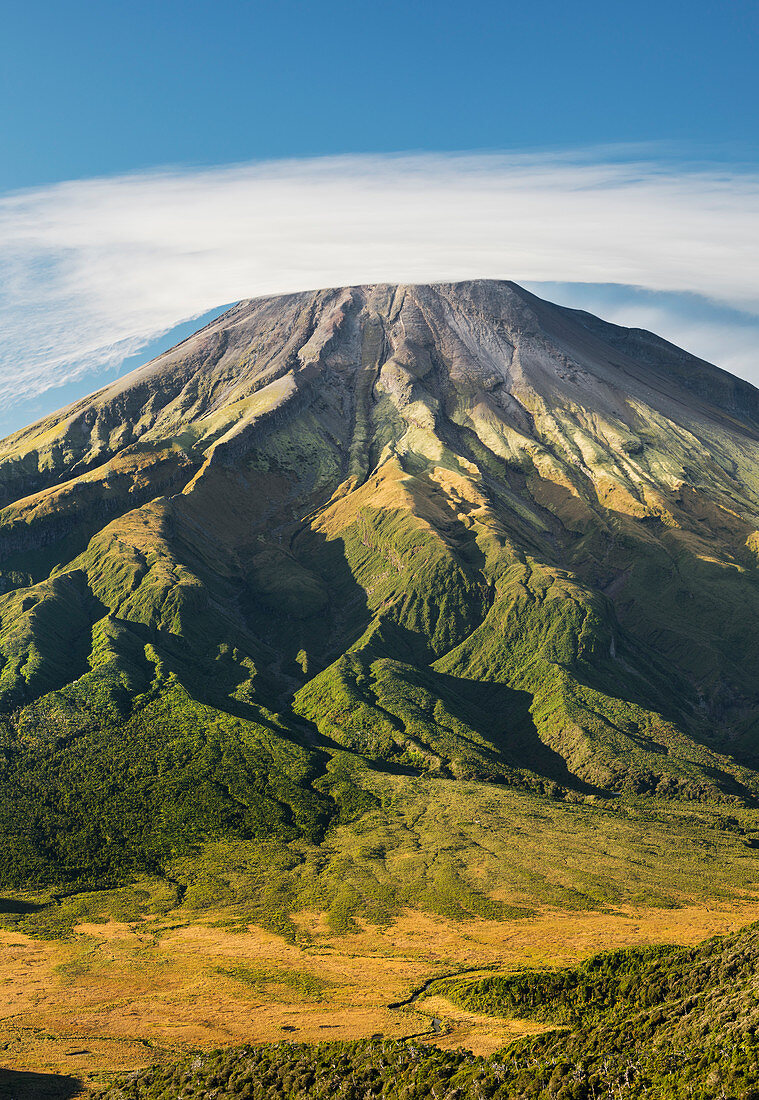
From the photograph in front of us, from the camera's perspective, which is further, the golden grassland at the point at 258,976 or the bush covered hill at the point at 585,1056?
the golden grassland at the point at 258,976

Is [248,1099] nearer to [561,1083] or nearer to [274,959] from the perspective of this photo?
[561,1083]

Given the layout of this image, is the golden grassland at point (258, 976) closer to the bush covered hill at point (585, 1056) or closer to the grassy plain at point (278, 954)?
the grassy plain at point (278, 954)

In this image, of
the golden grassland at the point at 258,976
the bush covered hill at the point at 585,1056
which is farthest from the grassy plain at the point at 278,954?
the bush covered hill at the point at 585,1056

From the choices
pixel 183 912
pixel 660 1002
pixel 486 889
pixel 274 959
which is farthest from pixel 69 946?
pixel 660 1002

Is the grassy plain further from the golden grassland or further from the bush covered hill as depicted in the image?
the bush covered hill

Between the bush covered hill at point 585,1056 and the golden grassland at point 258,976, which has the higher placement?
the bush covered hill at point 585,1056

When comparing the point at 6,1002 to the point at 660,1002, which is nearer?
the point at 660,1002

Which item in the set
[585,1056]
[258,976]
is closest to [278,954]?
[258,976]

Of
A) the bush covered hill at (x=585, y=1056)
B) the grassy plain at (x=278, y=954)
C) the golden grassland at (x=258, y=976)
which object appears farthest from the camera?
the grassy plain at (x=278, y=954)
